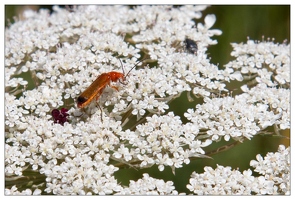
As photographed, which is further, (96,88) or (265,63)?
(265,63)

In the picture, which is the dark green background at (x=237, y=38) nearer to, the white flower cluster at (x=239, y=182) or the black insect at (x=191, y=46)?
the black insect at (x=191, y=46)

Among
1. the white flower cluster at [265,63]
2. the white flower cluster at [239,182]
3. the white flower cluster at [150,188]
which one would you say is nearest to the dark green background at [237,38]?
the white flower cluster at [265,63]

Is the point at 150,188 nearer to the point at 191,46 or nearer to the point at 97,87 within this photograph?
the point at 97,87

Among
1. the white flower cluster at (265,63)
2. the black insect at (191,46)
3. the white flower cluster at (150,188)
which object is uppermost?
the black insect at (191,46)

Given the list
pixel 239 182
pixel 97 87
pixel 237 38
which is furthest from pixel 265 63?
pixel 97 87

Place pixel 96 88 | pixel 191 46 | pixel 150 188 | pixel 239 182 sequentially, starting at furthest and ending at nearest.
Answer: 1. pixel 191 46
2. pixel 96 88
3. pixel 239 182
4. pixel 150 188

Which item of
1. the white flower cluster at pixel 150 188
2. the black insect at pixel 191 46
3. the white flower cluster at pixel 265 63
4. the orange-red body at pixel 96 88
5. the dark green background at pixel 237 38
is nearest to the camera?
the white flower cluster at pixel 150 188

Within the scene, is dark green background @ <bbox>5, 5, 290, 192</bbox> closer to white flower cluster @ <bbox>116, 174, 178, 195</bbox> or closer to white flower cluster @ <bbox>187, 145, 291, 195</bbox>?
white flower cluster @ <bbox>187, 145, 291, 195</bbox>
